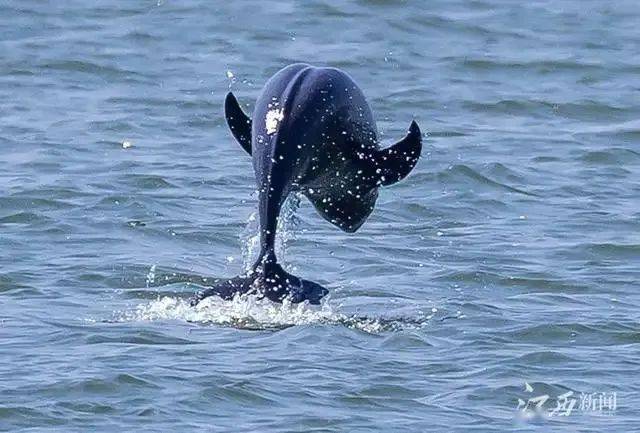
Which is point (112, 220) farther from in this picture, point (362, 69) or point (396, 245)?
point (362, 69)

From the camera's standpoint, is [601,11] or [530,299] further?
[601,11]

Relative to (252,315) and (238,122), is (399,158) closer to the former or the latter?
(238,122)

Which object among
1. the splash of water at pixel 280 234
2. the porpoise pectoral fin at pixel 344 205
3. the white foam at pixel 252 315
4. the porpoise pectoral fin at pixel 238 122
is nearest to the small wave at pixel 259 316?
the white foam at pixel 252 315

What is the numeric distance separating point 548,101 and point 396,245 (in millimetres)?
5896

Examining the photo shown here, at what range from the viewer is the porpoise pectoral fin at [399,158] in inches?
409

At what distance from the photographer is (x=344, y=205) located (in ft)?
36.4

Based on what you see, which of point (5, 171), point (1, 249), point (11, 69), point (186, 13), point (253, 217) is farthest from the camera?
point (186, 13)

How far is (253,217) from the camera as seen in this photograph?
13.8 meters

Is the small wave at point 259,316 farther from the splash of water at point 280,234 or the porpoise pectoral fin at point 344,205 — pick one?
the porpoise pectoral fin at point 344,205

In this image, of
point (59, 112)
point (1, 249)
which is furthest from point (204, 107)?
point (1, 249)

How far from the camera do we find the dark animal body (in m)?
10.1

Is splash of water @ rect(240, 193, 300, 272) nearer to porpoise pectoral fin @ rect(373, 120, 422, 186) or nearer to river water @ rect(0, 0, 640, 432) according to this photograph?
river water @ rect(0, 0, 640, 432)

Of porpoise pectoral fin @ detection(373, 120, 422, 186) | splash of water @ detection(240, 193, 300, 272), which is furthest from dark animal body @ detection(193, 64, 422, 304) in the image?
splash of water @ detection(240, 193, 300, 272)

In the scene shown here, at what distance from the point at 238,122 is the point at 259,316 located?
3.64 ft
